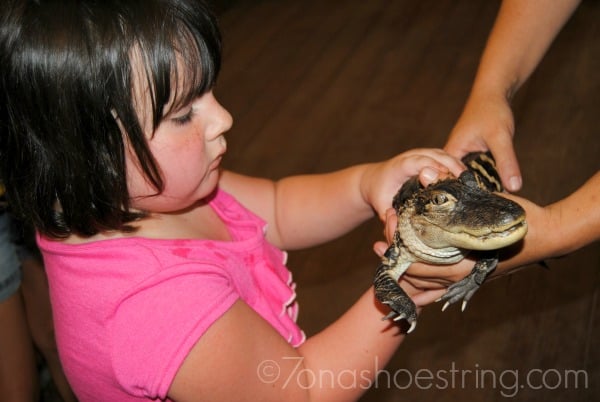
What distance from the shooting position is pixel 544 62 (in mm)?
3078

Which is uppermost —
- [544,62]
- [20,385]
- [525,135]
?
[544,62]

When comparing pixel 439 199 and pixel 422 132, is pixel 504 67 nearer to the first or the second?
pixel 439 199

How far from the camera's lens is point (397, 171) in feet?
4.13

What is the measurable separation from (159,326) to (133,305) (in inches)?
2.2

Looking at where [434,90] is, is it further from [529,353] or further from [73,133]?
[73,133]

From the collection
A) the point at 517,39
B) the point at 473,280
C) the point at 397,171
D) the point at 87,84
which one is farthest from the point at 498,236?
the point at 517,39

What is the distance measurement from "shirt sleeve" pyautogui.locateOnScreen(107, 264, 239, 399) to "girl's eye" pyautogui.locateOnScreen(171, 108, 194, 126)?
228 millimetres

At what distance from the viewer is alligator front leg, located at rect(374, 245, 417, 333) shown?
1.08 metres

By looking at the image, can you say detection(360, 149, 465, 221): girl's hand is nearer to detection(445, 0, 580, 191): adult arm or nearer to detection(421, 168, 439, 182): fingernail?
detection(421, 168, 439, 182): fingernail

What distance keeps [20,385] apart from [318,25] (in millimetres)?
2584

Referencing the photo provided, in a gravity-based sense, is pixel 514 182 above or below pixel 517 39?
below

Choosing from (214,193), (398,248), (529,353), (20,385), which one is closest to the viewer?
(398,248)

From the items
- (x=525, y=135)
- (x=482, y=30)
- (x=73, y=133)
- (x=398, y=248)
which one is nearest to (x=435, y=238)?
(x=398, y=248)

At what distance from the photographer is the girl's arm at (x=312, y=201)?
1.33 meters
